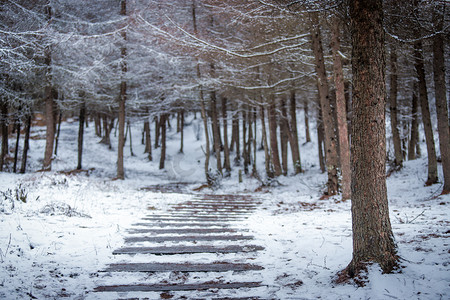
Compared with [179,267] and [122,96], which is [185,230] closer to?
[179,267]

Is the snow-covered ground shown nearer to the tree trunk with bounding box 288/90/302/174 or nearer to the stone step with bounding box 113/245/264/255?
the stone step with bounding box 113/245/264/255

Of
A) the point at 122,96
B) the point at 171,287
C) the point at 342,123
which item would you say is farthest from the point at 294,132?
the point at 171,287

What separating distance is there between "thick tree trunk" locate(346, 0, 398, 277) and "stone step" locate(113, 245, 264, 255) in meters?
1.75

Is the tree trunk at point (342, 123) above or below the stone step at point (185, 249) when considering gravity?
above

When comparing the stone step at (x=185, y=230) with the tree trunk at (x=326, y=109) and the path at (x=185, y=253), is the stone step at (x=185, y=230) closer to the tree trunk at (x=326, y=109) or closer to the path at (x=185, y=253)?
the path at (x=185, y=253)

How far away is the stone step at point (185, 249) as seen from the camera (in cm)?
419

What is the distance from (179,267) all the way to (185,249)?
68 centimetres

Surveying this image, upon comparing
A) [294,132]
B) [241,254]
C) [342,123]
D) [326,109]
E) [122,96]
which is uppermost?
[122,96]

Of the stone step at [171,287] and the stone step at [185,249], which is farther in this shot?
the stone step at [185,249]

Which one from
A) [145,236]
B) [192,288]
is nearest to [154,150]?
[145,236]

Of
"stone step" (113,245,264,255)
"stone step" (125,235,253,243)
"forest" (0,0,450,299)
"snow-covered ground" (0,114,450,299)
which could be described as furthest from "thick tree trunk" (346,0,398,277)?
"stone step" (125,235,253,243)

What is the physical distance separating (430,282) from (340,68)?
6.92 m

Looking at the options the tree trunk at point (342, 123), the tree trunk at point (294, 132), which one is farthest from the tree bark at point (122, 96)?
the tree trunk at point (342, 123)

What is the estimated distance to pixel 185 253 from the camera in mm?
4199
